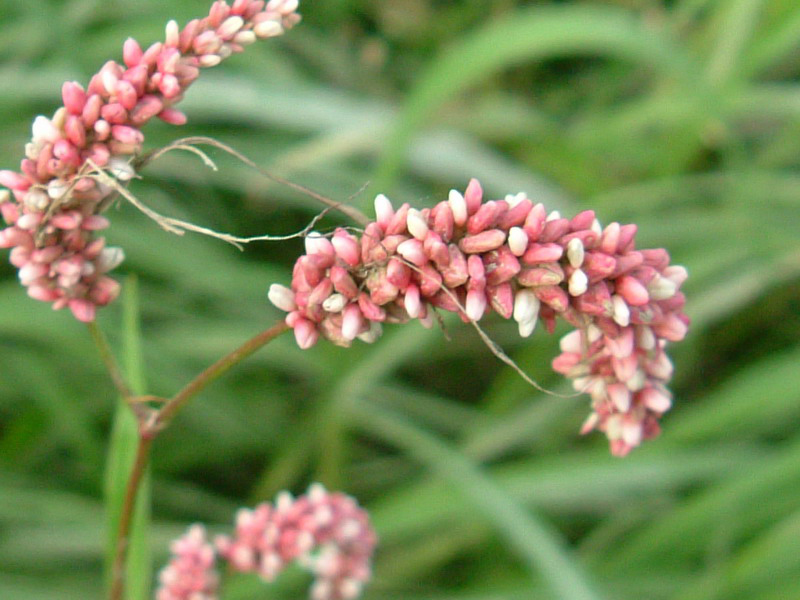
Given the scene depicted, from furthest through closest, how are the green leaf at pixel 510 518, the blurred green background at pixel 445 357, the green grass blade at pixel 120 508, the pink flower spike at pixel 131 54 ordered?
the blurred green background at pixel 445 357, the green leaf at pixel 510 518, the green grass blade at pixel 120 508, the pink flower spike at pixel 131 54

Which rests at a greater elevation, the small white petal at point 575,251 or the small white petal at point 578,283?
the small white petal at point 575,251

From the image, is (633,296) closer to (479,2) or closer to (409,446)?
(409,446)

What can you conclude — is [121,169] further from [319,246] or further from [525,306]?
[525,306]

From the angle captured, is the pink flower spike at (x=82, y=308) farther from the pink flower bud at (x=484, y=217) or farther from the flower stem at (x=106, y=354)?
the pink flower bud at (x=484, y=217)

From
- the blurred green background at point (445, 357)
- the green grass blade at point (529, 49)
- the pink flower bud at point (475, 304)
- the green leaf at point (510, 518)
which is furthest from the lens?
the green grass blade at point (529, 49)

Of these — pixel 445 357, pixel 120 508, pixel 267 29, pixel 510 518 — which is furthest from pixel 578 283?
pixel 445 357

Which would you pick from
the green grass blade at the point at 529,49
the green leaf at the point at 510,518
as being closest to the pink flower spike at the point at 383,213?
the green leaf at the point at 510,518
